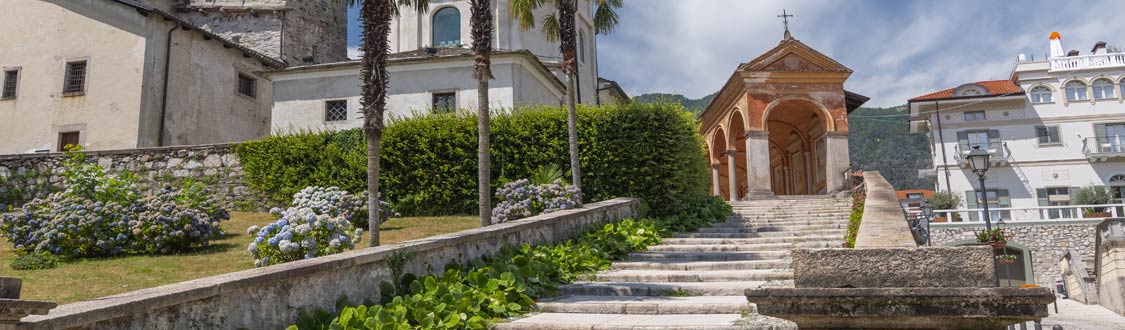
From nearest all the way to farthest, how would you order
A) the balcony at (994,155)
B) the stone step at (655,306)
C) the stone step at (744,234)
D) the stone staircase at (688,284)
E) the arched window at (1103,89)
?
the stone staircase at (688,284) → the stone step at (655,306) → the stone step at (744,234) → the balcony at (994,155) → the arched window at (1103,89)

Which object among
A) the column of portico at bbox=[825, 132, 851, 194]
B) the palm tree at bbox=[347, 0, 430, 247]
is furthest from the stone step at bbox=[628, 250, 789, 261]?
the column of portico at bbox=[825, 132, 851, 194]

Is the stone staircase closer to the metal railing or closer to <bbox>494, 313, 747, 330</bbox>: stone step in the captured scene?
<bbox>494, 313, 747, 330</bbox>: stone step

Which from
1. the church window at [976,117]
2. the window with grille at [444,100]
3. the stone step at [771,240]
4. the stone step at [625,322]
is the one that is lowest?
the stone step at [625,322]

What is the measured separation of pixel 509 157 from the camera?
53.1ft

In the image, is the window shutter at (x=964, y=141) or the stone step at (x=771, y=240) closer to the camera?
the stone step at (x=771, y=240)

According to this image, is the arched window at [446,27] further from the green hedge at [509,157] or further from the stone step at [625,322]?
the stone step at [625,322]

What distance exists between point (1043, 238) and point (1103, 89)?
14.4 metres

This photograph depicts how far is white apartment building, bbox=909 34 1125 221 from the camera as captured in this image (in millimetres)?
36031

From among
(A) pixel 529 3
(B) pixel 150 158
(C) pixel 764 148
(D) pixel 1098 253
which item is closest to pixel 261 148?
(B) pixel 150 158

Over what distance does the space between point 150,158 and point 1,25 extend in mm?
9597

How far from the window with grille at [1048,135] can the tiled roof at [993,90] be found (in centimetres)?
230

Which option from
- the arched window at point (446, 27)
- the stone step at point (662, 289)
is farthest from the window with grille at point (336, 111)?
the stone step at point (662, 289)

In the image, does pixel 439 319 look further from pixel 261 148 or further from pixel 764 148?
pixel 764 148

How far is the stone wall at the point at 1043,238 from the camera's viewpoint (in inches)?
1115
